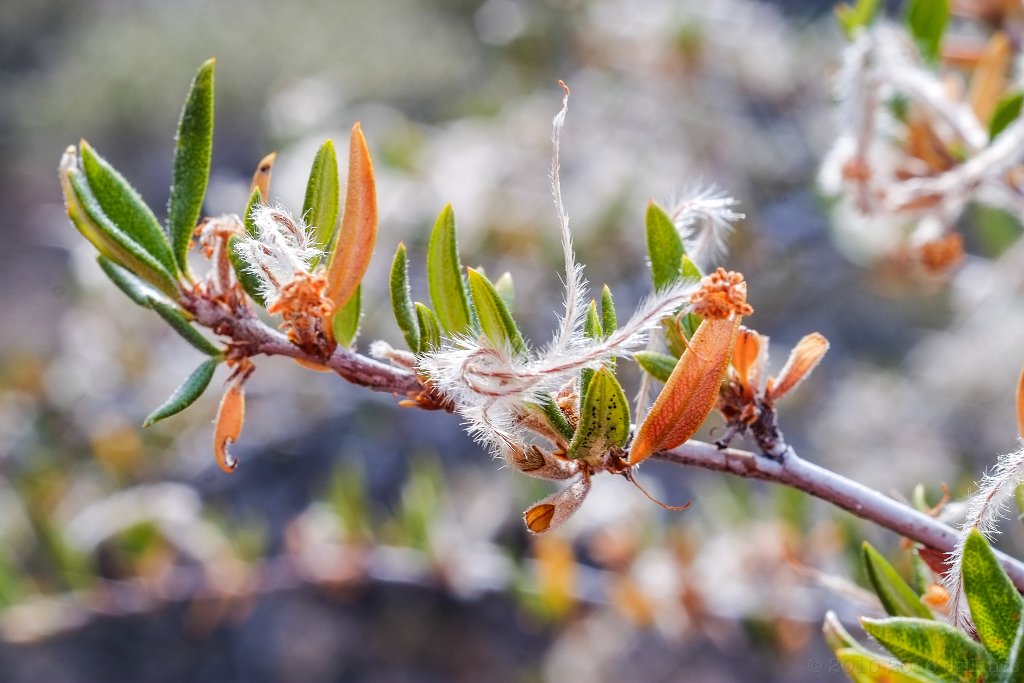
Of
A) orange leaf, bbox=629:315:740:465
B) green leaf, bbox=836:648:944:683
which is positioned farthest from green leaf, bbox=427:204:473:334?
green leaf, bbox=836:648:944:683

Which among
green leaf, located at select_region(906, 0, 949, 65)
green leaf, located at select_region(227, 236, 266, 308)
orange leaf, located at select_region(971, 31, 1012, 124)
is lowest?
green leaf, located at select_region(227, 236, 266, 308)

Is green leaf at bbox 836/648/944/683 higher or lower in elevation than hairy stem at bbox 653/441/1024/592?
lower

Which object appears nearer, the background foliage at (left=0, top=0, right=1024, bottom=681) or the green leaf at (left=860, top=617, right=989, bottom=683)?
the green leaf at (left=860, top=617, right=989, bottom=683)

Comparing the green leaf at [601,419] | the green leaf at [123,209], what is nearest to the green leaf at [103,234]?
the green leaf at [123,209]

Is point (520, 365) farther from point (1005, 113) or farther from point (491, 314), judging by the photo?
point (1005, 113)

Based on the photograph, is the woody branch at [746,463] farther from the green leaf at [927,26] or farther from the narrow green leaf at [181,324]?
the green leaf at [927,26]

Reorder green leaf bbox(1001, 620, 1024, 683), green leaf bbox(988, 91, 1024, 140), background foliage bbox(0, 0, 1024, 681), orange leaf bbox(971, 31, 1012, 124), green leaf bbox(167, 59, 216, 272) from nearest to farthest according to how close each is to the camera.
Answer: green leaf bbox(1001, 620, 1024, 683)
green leaf bbox(167, 59, 216, 272)
green leaf bbox(988, 91, 1024, 140)
orange leaf bbox(971, 31, 1012, 124)
background foliage bbox(0, 0, 1024, 681)

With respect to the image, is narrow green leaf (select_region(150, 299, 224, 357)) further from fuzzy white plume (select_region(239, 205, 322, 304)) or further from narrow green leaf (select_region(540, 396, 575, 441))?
narrow green leaf (select_region(540, 396, 575, 441))
